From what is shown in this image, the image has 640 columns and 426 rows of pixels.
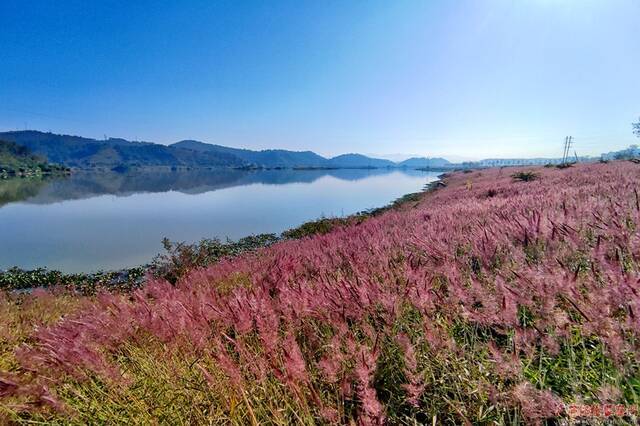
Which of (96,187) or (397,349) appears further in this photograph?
(96,187)

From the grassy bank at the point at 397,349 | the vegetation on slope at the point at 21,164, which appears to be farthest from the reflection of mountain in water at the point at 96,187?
the grassy bank at the point at 397,349

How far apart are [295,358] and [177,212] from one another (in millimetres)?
39742

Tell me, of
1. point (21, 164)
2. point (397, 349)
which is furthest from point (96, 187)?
point (21, 164)

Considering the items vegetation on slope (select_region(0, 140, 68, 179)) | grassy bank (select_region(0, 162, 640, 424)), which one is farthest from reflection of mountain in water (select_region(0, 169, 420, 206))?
grassy bank (select_region(0, 162, 640, 424))

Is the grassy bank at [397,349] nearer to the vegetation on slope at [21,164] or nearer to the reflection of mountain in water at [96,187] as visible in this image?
the reflection of mountain in water at [96,187]

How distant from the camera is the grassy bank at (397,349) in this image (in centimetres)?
168

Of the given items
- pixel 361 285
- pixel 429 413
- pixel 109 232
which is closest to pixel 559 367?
pixel 429 413

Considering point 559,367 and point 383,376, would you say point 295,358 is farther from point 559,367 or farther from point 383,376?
point 559,367

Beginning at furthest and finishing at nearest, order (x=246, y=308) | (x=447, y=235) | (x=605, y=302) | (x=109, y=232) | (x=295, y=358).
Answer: (x=109, y=232) < (x=447, y=235) < (x=246, y=308) < (x=295, y=358) < (x=605, y=302)

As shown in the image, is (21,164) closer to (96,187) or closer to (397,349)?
(96,187)

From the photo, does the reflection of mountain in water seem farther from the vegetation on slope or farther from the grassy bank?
the grassy bank

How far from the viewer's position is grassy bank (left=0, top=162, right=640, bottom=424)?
1.68 metres

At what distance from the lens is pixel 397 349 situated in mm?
→ 2492

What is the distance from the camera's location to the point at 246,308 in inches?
103
